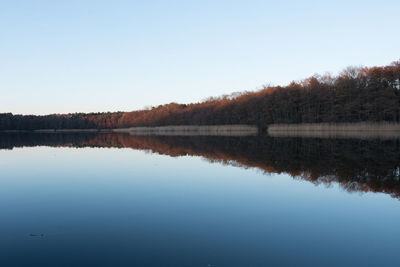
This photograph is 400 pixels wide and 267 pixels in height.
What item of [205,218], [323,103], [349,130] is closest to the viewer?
[205,218]

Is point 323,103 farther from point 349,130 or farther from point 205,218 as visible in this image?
point 205,218

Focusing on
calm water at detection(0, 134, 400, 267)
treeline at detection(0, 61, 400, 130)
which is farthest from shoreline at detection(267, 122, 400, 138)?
calm water at detection(0, 134, 400, 267)

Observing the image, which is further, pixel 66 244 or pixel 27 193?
pixel 27 193

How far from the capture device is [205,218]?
20.8ft

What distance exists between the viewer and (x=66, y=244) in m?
4.98

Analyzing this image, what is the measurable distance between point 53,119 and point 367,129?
418ft

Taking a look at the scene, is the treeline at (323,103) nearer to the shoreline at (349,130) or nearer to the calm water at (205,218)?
the shoreline at (349,130)

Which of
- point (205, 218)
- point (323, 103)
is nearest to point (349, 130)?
point (323, 103)

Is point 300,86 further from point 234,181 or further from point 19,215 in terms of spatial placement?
point 19,215

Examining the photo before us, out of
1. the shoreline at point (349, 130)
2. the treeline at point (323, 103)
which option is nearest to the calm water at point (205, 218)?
the shoreline at point (349, 130)

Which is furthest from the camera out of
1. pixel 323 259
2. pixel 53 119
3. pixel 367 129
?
pixel 53 119

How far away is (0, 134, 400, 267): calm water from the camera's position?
14.7 feet

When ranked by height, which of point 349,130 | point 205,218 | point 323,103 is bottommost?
point 205,218

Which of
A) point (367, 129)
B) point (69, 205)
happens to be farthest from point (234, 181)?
point (367, 129)
